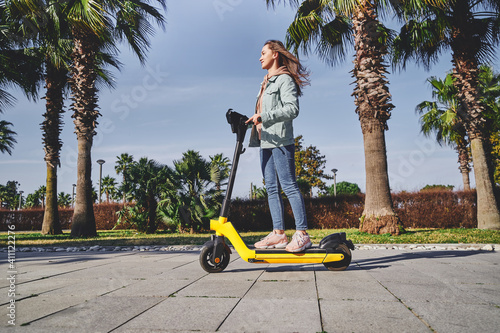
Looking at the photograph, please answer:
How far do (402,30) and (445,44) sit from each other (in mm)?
2286

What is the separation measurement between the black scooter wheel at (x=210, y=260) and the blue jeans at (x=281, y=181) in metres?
0.60

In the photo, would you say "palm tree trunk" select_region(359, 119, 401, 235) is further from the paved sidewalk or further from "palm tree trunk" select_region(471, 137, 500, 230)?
the paved sidewalk

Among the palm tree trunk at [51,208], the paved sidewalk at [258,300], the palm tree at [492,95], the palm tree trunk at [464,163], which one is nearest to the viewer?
the paved sidewalk at [258,300]

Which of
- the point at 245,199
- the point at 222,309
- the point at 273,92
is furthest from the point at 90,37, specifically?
the point at 222,309

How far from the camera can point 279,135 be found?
10.5 feet

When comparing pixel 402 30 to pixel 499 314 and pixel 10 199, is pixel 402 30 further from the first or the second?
pixel 10 199

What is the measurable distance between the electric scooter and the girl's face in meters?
0.70

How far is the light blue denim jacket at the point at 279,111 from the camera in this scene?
3.09m

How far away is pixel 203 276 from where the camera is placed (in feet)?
9.73

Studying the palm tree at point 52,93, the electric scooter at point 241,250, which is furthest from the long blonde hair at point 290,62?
the palm tree at point 52,93

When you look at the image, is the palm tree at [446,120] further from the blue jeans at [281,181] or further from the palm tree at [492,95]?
the blue jeans at [281,181]

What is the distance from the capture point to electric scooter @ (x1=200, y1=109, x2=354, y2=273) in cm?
294

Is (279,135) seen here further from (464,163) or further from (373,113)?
(464,163)

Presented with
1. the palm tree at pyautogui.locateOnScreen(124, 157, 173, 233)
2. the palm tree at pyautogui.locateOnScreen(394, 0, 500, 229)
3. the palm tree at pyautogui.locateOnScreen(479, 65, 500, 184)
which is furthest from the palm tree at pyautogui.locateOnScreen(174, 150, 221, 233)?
the palm tree at pyautogui.locateOnScreen(479, 65, 500, 184)
